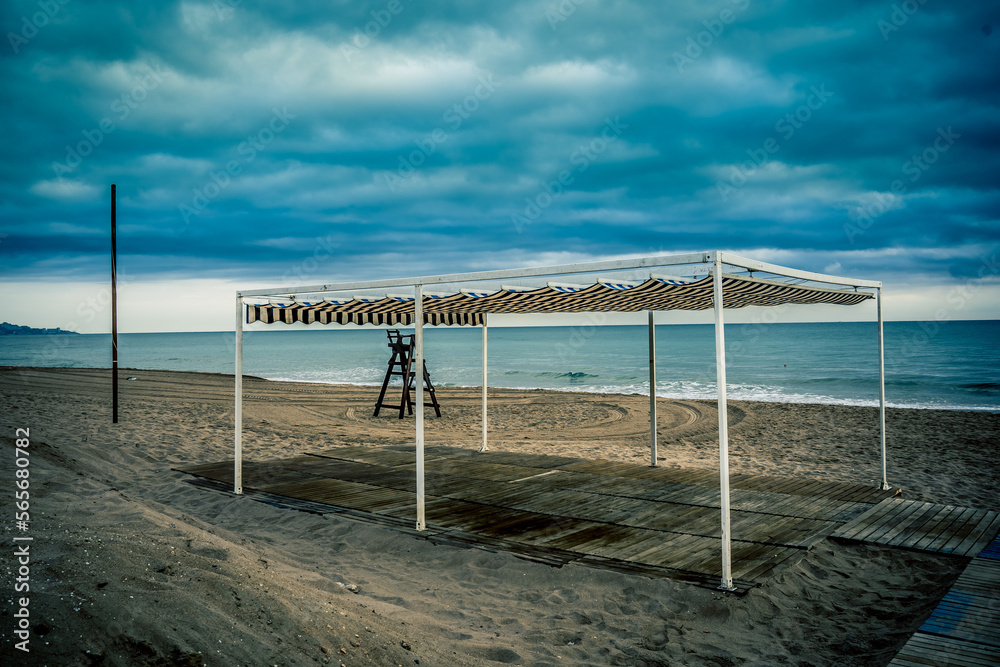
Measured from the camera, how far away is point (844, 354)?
47250 mm

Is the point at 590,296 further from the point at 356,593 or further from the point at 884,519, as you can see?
the point at 884,519

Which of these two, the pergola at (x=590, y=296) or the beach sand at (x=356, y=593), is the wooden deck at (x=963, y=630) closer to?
the beach sand at (x=356, y=593)

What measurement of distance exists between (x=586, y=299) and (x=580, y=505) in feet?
7.38

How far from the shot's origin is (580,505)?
6.44m

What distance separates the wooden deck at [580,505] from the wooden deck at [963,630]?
1.05m

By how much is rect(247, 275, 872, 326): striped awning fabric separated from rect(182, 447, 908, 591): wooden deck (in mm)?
2150

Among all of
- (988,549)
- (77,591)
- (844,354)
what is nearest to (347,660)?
(77,591)

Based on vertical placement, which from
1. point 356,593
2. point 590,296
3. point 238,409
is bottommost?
point 356,593

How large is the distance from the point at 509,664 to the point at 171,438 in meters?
9.87

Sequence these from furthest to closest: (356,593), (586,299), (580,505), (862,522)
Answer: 1. (580,505)
2. (586,299)
3. (862,522)
4. (356,593)

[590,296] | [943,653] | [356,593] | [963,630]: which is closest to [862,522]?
[963,630]

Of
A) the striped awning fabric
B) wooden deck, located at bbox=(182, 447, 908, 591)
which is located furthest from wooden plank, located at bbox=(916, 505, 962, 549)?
the striped awning fabric

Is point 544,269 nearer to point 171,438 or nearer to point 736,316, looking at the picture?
point 736,316

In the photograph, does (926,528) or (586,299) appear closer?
(926,528)
